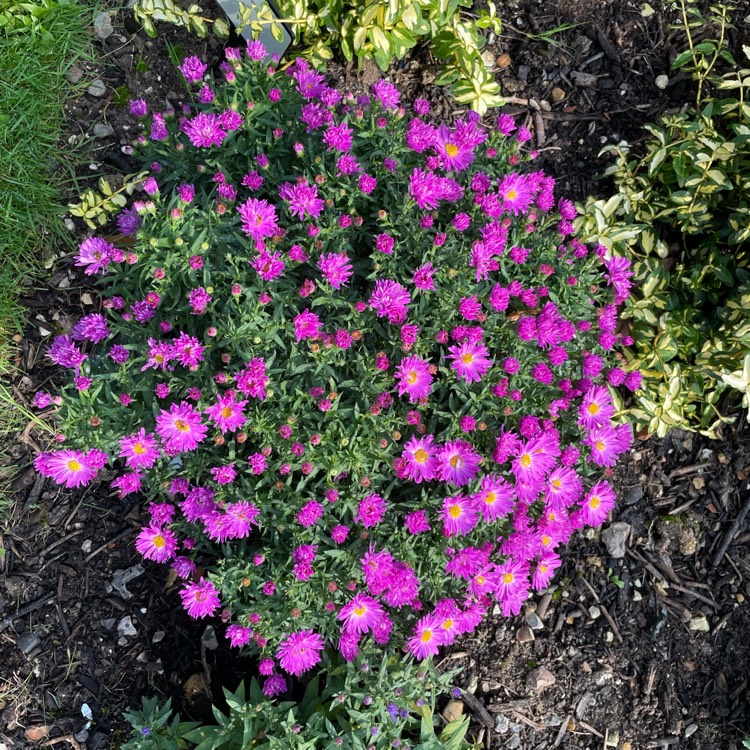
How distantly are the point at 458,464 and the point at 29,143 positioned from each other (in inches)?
113

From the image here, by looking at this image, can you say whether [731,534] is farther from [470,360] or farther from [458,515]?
[470,360]

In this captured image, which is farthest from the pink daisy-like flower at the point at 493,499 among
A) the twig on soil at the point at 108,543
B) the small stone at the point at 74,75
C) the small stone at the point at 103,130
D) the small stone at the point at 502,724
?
the small stone at the point at 74,75

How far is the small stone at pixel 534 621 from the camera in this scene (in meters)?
3.58

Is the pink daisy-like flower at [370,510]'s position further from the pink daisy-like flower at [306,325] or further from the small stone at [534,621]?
the small stone at [534,621]

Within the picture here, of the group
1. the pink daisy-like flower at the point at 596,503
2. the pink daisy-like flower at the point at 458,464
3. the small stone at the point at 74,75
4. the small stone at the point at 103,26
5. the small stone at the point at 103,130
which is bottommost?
A: the pink daisy-like flower at the point at 596,503

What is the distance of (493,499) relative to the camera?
2.70 m

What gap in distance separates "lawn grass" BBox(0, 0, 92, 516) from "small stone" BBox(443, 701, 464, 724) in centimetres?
241

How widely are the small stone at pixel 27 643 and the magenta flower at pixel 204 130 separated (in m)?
2.40

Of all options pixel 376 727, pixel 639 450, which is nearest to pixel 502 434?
pixel 376 727

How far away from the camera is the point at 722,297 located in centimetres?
371

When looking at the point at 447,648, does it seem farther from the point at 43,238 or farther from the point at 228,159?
the point at 43,238

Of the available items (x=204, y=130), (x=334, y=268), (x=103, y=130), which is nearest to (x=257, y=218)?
(x=334, y=268)

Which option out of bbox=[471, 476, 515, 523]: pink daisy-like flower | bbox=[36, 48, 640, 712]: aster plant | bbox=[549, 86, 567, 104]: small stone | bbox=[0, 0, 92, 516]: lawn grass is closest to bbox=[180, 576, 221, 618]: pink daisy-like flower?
bbox=[36, 48, 640, 712]: aster plant

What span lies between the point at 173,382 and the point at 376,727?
148cm
